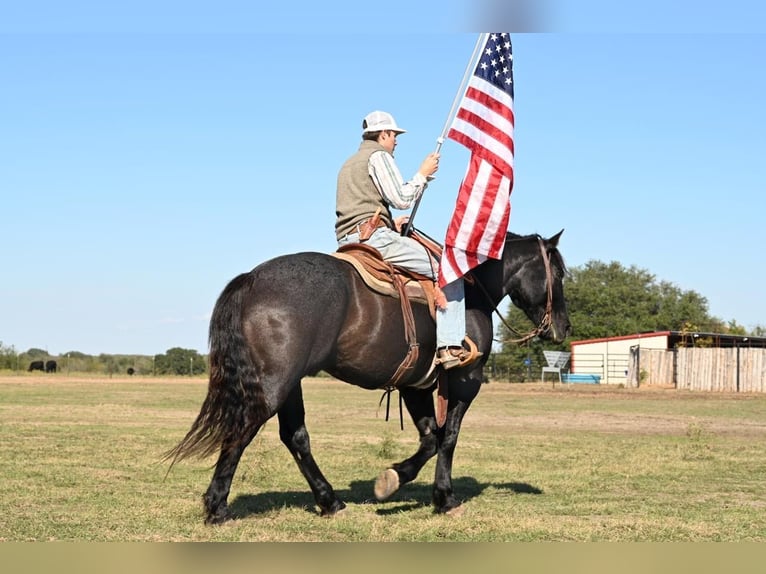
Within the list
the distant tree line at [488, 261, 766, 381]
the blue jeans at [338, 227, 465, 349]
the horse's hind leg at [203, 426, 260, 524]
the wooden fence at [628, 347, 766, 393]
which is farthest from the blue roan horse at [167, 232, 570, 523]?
the distant tree line at [488, 261, 766, 381]

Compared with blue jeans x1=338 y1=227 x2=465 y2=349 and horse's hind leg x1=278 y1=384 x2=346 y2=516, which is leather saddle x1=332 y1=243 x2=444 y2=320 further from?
horse's hind leg x1=278 y1=384 x2=346 y2=516

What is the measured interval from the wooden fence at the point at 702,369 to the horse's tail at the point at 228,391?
44.0 metres

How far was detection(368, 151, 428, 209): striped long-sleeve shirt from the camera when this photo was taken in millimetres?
8609

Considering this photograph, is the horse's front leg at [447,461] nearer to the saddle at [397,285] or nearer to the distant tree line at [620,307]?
the saddle at [397,285]

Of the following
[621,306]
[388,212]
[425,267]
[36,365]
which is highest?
[621,306]

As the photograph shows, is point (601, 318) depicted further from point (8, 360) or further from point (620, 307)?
point (8, 360)

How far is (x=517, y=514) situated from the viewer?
346 inches

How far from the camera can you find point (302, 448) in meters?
8.75

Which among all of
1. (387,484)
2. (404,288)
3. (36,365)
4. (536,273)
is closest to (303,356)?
(404,288)

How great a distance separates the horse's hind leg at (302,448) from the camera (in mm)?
8625

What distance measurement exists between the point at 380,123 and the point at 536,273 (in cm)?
233

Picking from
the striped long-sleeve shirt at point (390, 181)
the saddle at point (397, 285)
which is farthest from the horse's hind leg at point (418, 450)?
the striped long-sleeve shirt at point (390, 181)

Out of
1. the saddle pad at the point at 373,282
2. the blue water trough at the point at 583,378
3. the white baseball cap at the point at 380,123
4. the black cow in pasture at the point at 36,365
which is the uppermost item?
the white baseball cap at the point at 380,123

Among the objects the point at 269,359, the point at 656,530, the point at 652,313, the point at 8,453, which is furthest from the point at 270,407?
the point at 652,313
